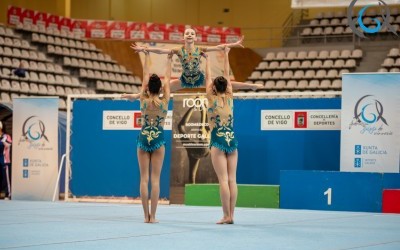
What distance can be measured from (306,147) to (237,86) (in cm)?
481

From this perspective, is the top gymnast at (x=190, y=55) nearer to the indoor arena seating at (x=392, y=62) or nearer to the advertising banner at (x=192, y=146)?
the advertising banner at (x=192, y=146)

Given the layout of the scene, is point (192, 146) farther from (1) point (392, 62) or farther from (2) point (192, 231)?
(1) point (392, 62)

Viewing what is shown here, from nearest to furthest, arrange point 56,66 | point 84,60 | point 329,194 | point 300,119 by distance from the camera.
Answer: point 329,194 < point 300,119 < point 56,66 < point 84,60

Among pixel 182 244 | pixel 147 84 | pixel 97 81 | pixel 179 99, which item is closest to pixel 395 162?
pixel 179 99

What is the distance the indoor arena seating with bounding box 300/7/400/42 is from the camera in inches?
982

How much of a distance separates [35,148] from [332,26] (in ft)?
47.2

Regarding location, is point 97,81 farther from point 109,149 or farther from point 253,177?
point 253,177

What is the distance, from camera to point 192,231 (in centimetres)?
719

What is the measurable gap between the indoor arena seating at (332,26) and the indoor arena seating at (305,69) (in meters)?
0.83

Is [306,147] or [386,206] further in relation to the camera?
[306,147]

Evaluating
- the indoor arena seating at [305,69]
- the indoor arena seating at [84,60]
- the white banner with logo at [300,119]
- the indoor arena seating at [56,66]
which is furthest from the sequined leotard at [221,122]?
the indoor arena seating at [84,60]

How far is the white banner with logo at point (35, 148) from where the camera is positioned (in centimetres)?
1439

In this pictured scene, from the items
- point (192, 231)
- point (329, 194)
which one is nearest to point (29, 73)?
point (329, 194)

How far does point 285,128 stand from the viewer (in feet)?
43.3
